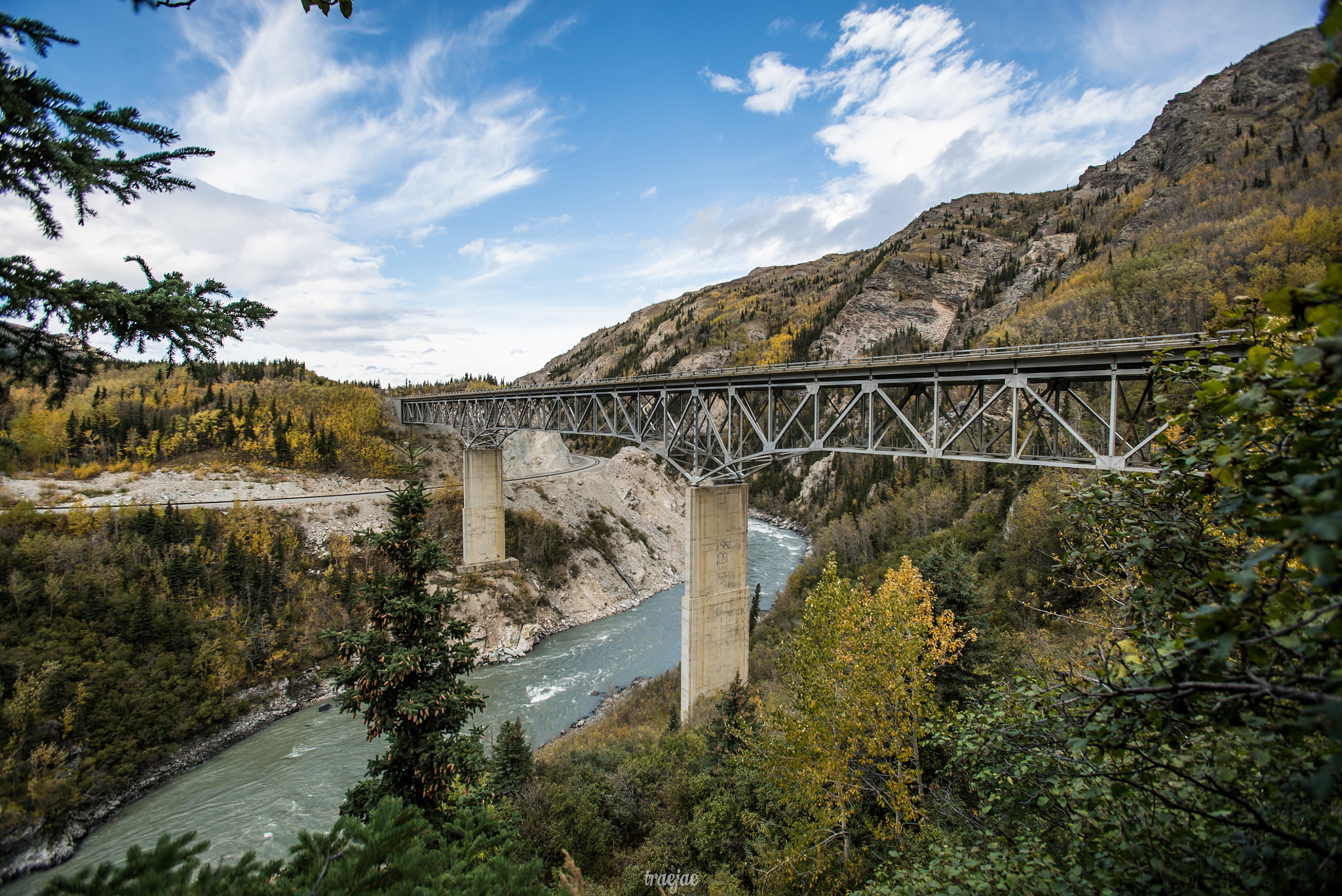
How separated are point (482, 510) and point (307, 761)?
76.8ft

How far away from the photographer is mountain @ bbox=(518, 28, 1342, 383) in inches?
1652

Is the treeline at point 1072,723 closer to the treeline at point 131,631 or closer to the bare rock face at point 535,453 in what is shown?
the treeline at point 131,631

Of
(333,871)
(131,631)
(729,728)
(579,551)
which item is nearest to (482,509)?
(579,551)

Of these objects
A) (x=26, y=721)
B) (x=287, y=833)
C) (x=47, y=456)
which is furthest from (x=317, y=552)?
(x=287, y=833)

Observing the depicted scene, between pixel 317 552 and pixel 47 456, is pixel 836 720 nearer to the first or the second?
pixel 317 552

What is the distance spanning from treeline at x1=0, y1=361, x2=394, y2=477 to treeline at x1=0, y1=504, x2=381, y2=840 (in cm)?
1114

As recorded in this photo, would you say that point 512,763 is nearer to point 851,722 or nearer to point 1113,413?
point 851,722

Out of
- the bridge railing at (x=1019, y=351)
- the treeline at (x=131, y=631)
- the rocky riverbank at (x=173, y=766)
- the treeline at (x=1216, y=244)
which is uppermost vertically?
the treeline at (x=1216, y=244)

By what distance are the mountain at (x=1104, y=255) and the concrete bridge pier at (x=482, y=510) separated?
4357cm

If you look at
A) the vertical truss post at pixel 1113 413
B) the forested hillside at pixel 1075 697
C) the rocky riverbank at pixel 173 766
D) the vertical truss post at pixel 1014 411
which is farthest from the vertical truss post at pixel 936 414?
the rocky riverbank at pixel 173 766

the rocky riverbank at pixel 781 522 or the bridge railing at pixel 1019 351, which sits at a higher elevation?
the bridge railing at pixel 1019 351

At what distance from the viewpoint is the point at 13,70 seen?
3631 millimetres

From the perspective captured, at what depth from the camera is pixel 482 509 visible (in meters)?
44.2

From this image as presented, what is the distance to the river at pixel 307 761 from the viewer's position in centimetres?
1802
